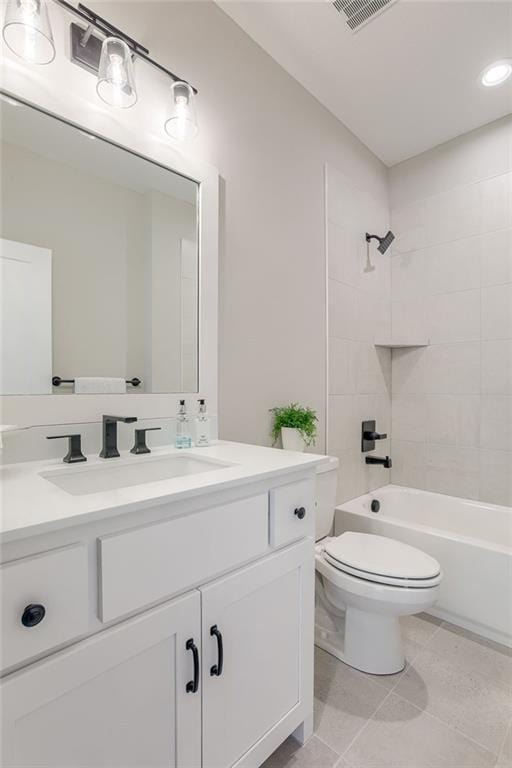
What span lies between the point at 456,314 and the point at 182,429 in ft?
6.49

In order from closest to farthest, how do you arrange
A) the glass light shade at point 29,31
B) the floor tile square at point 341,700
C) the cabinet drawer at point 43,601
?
the cabinet drawer at point 43,601, the glass light shade at point 29,31, the floor tile square at point 341,700

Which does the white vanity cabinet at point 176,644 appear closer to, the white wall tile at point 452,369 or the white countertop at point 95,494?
the white countertop at point 95,494

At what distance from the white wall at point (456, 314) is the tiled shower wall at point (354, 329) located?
0.48 feet

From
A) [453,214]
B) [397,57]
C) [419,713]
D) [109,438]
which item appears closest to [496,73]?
[397,57]

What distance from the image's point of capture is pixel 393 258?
2729 mm

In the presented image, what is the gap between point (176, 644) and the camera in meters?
0.81

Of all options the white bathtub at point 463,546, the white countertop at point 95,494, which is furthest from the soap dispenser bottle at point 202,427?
the white bathtub at point 463,546

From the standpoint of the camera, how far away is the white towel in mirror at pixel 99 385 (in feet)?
3.79

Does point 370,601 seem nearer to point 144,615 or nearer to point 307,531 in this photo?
point 307,531

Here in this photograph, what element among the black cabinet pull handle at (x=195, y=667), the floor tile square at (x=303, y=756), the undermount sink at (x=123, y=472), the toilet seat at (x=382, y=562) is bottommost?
the floor tile square at (x=303, y=756)

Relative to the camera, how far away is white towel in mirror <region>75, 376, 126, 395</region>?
1.16 m

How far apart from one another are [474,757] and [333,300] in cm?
192

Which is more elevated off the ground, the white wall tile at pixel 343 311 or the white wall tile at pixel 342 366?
the white wall tile at pixel 343 311

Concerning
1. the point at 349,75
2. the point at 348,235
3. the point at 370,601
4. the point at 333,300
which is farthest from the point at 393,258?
the point at 370,601
